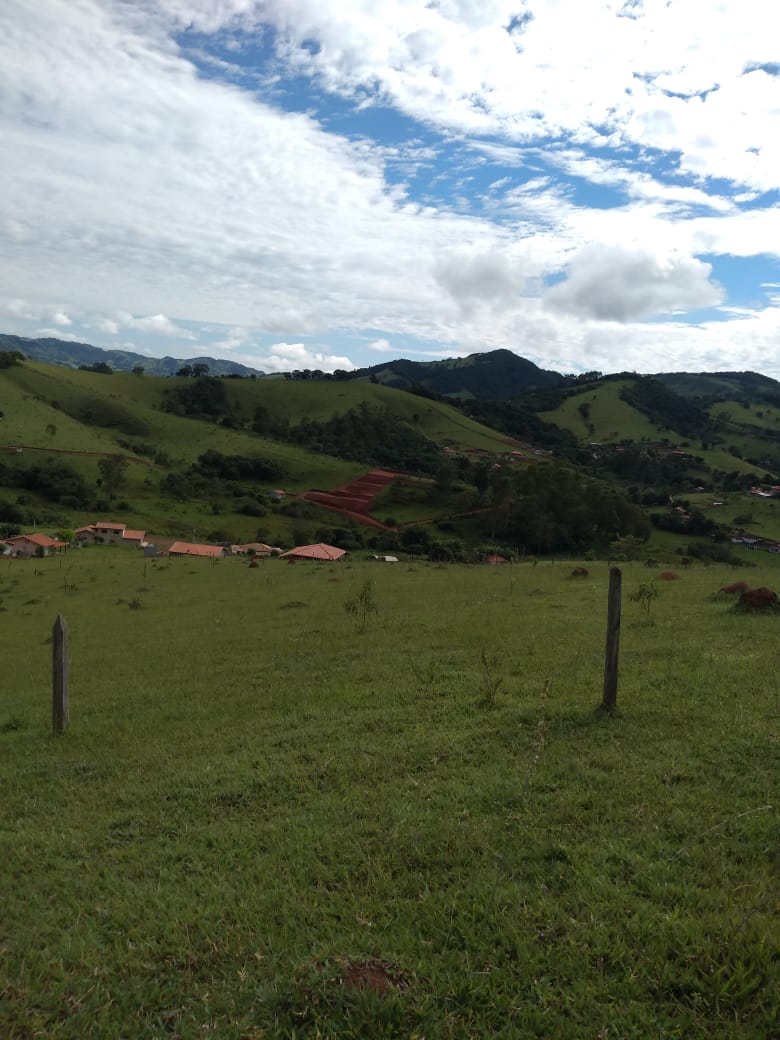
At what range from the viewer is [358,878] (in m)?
5.30

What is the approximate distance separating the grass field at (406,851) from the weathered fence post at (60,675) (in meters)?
0.30

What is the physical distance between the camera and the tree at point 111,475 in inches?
3556

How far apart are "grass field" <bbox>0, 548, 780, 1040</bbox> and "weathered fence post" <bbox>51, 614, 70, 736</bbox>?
30 cm

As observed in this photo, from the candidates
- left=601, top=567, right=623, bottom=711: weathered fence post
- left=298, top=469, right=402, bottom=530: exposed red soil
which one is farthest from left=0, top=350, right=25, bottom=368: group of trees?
left=601, top=567, right=623, bottom=711: weathered fence post

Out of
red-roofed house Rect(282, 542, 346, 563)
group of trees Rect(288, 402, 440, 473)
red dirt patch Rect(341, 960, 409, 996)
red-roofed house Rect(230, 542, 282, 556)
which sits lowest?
red-roofed house Rect(230, 542, 282, 556)

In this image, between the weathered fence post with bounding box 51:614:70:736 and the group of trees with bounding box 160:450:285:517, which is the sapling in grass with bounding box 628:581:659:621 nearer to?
the weathered fence post with bounding box 51:614:70:736

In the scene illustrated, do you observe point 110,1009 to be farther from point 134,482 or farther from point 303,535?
point 134,482

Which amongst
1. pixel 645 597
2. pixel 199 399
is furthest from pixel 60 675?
pixel 199 399

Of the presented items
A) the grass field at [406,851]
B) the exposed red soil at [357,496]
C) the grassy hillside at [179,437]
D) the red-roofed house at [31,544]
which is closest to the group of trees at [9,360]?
the grassy hillside at [179,437]

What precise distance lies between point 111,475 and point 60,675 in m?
87.9

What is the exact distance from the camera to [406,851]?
559cm

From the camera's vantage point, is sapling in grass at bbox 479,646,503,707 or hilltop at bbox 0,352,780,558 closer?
sapling in grass at bbox 479,646,503,707

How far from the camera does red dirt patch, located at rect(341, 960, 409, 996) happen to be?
399 cm

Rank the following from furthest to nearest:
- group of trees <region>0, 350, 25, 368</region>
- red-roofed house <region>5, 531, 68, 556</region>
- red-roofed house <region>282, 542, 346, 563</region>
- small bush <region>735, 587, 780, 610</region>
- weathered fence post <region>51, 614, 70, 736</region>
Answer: group of trees <region>0, 350, 25, 368</region>, red-roofed house <region>5, 531, 68, 556</region>, red-roofed house <region>282, 542, 346, 563</region>, small bush <region>735, 587, 780, 610</region>, weathered fence post <region>51, 614, 70, 736</region>
